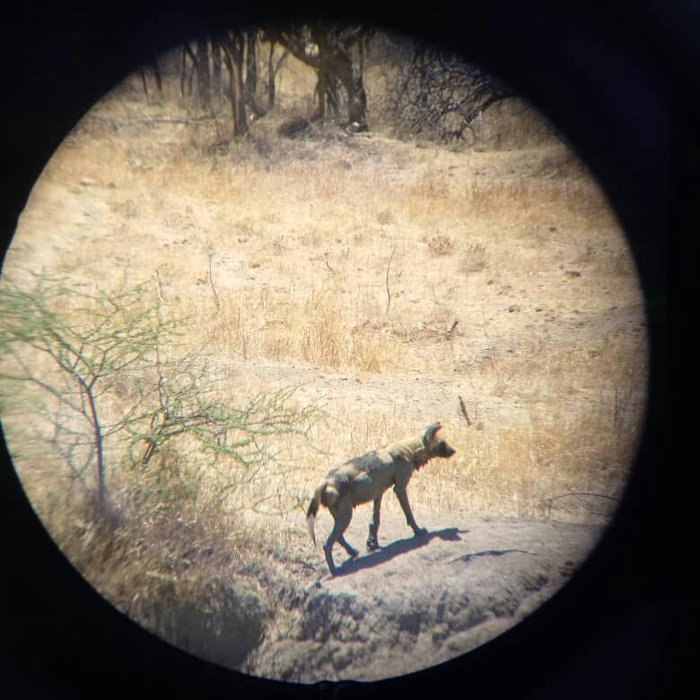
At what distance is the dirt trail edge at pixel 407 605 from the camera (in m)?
4.79

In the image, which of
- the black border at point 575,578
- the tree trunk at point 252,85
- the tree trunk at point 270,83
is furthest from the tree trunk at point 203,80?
the black border at point 575,578

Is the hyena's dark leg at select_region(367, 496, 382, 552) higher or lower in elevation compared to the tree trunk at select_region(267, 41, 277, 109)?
lower

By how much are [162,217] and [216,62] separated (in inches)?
211

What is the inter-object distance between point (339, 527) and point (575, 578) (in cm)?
158

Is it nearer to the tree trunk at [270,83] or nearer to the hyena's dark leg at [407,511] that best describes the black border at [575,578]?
the hyena's dark leg at [407,511]

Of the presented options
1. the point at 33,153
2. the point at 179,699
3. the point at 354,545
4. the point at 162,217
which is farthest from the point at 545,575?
the point at 162,217

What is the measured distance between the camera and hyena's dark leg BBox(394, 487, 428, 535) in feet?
18.1

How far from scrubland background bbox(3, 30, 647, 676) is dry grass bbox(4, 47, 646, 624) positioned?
30mm

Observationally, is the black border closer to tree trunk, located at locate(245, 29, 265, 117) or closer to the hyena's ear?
the hyena's ear

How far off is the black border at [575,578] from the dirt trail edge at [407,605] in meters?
0.35

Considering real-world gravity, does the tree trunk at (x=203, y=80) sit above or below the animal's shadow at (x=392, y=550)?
→ above

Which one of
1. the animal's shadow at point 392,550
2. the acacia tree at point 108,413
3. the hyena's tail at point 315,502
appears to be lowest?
the animal's shadow at point 392,550

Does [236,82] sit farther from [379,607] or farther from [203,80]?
[379,607]

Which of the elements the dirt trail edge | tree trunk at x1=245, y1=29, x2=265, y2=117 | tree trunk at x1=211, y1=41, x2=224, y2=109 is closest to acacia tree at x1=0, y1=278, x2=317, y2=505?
the dirt trail edge
